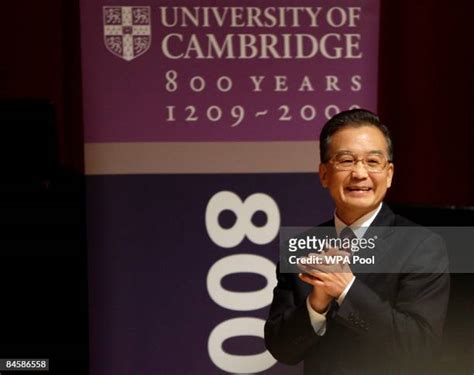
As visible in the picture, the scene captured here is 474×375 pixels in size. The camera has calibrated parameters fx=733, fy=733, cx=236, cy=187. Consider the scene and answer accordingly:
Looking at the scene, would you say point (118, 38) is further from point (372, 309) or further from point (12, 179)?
point (372, 309)

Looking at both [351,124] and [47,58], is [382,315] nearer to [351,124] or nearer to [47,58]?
[351,124]

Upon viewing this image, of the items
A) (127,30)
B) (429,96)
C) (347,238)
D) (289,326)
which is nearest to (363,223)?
(347,238)

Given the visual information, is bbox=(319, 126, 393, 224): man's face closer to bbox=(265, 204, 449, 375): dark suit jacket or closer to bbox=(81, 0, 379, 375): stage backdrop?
bbox=(265, 204, 449, 375): dark suit jacket

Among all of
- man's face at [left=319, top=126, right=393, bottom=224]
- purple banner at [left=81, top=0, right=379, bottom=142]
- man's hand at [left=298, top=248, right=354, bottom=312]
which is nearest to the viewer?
man's hand at [left=298, top=248, right=354, bottom=312]

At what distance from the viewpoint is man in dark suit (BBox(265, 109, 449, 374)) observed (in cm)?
132

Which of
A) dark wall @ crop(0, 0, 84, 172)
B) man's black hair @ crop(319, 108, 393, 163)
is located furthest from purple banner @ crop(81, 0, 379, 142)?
dark wall @ crop(0, 0, 84, 172)

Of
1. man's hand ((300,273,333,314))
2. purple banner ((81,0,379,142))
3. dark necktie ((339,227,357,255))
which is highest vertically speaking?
purple banner ((81,0,379,142))

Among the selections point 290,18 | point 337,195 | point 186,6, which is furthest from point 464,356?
point 186,6

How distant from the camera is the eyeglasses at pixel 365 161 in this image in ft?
4.52

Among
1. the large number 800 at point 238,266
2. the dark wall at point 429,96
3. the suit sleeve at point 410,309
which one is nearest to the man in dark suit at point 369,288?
the suit sleeve at point 410,309

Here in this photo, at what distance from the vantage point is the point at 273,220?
1825 mm

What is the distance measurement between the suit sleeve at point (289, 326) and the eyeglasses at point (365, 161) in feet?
0.78

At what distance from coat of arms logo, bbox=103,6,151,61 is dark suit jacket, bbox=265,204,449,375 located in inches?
26.5

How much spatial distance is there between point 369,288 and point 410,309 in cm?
9
